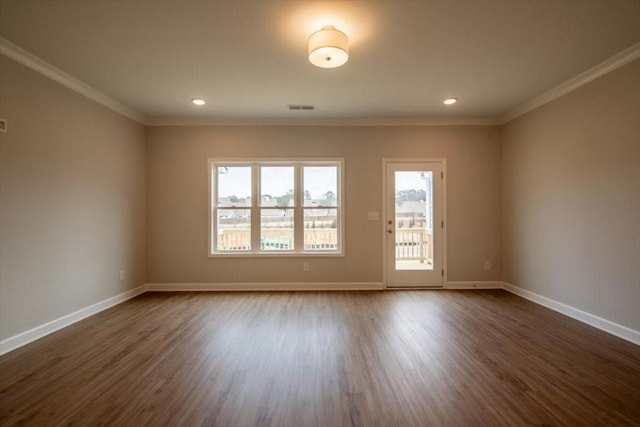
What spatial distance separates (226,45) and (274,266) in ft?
10.4

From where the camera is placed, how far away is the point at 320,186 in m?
4.80

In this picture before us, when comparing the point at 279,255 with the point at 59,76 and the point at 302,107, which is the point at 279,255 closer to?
the point at 302,107

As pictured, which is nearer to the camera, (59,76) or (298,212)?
(59,76)

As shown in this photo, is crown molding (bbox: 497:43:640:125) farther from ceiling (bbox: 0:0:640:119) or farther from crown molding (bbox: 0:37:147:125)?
crown molding (bbox: 0:37:147:125)

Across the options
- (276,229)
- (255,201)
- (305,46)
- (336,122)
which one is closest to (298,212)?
(276,229)

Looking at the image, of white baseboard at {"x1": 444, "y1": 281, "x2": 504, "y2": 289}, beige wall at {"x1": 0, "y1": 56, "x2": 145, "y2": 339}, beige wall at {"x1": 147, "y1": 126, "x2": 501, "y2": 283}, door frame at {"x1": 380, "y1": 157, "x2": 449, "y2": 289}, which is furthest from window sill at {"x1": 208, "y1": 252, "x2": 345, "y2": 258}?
white baseboard at {"x1": 444, "y1": 281, "x2": 504, "y2": 289}

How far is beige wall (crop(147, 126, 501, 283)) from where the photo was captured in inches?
182

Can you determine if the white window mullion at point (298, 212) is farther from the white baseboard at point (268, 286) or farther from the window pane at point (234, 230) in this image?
the window pane at point (234, 230)

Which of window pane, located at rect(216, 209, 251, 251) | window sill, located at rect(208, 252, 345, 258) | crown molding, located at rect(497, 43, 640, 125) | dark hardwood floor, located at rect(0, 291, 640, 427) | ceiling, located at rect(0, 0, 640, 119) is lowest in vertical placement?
dark hardwood floor, located at rect(0, 291, 640, 427)

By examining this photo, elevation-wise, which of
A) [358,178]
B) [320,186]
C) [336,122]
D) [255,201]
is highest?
[336,122]

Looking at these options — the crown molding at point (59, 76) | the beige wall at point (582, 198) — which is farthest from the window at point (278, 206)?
the beige wall at point (582, 198)

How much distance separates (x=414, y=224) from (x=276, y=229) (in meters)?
2.29

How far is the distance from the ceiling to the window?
3.93 ft

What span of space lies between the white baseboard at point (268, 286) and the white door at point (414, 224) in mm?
475
